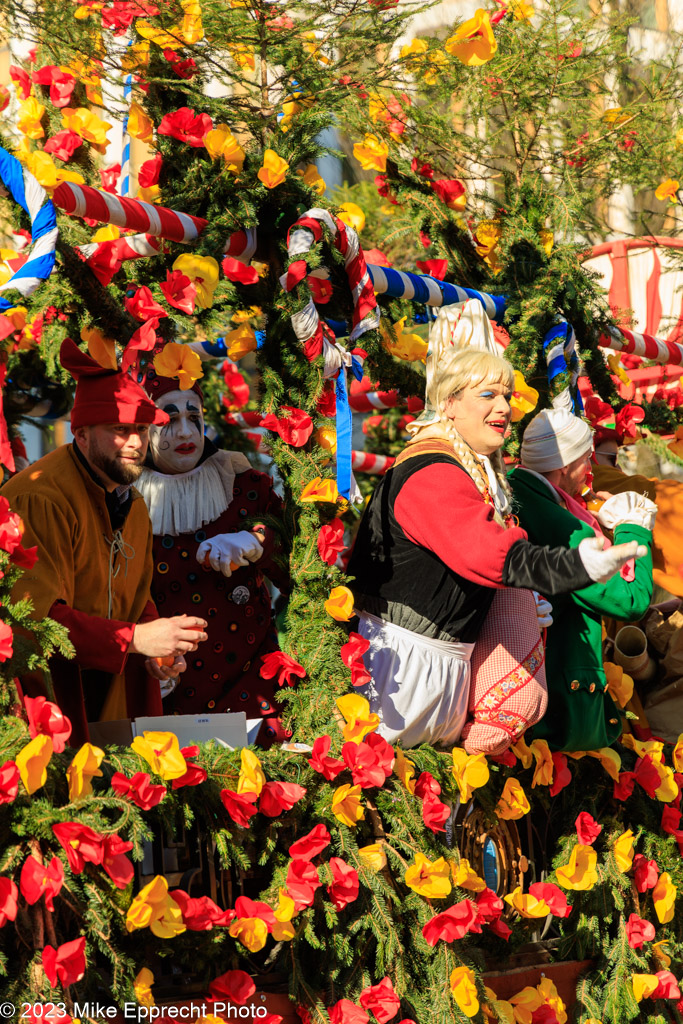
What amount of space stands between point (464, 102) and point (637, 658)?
105 inches

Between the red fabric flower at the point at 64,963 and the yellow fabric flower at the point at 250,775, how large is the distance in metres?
0.56

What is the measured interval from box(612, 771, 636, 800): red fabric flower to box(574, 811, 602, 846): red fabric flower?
19 cm

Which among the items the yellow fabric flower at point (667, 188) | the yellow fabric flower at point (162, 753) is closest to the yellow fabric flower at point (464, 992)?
the yellow fabric flower at point (162, 753)

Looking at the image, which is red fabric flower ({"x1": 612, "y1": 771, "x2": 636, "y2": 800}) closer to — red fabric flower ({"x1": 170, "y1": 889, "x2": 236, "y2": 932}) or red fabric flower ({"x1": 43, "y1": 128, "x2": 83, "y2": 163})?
red fabric flower ({"x1": 170, "y1": 889, "x2": 236, "y2": 932})

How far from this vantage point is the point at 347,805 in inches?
116

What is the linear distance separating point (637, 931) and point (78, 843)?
7.07 feet

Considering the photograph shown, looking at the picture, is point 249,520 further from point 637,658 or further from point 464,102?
point 464,102

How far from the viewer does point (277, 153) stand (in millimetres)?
3535

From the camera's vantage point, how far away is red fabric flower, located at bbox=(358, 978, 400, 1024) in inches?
112

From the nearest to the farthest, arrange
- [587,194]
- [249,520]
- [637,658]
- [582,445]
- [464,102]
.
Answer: [249,520] → [582,445] → [637,658] → [464,102] → [587,194]

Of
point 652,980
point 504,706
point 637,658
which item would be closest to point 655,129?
point 637,658

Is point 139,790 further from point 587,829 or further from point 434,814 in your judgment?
point 587,829

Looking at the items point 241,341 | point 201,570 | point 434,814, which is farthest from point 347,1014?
point 241,341

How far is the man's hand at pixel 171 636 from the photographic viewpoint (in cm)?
282
